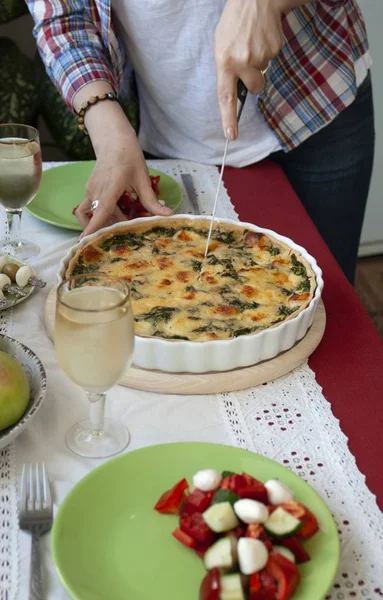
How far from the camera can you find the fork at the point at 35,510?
85 cm

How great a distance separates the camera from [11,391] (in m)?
1.03

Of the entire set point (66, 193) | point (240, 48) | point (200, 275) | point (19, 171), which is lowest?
point (66, 193)

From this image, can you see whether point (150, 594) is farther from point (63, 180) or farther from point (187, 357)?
point (63, 180)

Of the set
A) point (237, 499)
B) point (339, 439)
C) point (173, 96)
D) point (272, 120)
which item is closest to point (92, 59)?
point (173, 96)

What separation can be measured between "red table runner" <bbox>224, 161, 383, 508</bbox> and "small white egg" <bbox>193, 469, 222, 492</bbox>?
27cm

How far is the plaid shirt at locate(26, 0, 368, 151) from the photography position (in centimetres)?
187

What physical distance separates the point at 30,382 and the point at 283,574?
52 cm

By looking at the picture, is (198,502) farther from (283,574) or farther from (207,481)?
(283,574)

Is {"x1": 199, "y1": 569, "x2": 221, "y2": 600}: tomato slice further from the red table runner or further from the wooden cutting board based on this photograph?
the wooden cutting board

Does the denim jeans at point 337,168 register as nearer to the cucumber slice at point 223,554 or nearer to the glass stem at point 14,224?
the glass stem at point 14,224

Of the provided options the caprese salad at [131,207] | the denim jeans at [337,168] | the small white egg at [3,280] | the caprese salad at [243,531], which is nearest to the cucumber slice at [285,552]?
the caprese salad at [243,531]

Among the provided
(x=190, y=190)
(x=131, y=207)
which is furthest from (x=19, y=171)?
(x=190, y=190)

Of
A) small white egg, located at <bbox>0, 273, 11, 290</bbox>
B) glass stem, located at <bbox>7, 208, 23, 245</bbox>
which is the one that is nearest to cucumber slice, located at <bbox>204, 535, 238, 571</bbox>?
small white egg, located at <bbox>0, 273, 11, 290</bbox>

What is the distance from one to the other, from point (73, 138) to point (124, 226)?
144cm
